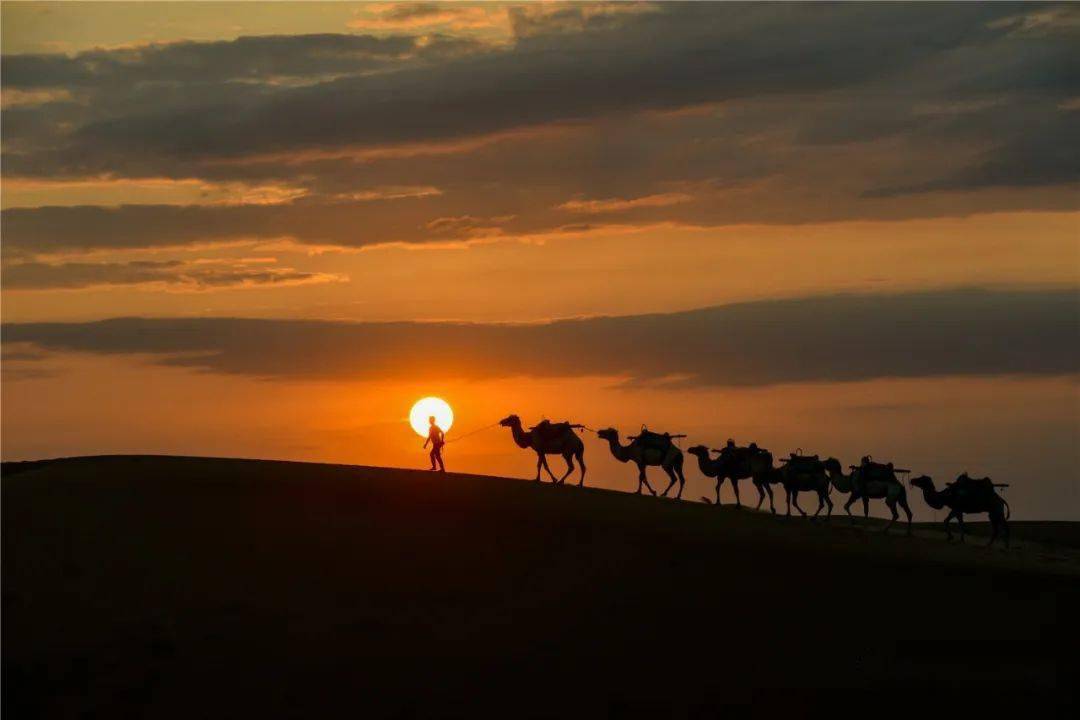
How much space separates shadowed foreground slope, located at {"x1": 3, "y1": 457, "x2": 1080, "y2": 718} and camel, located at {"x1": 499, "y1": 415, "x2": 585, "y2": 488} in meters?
6.78

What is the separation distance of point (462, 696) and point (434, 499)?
9304mm

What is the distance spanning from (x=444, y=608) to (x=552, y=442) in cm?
1479

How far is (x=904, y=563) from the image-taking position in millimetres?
39312

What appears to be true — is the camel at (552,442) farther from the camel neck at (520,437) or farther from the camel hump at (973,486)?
the camel hump at (973,486)

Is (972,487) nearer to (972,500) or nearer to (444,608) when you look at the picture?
(972,500)

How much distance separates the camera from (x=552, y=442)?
47.5 meters

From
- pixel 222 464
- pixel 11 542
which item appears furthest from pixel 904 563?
pixel 11 542

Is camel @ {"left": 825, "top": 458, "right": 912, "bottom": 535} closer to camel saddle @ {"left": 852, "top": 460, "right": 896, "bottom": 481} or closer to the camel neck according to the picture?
camel saddle @ {"left": 852, "top": 460, "right": 896, "bottom": 481}

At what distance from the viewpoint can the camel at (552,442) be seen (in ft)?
156

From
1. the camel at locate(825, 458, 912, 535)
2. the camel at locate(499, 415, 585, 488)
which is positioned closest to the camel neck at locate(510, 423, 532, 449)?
the camel at locate(499, 415, 585, 488)

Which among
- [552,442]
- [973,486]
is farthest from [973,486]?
[552,442]

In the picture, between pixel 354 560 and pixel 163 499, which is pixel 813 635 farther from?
pixel 163 499

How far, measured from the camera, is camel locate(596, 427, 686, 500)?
160ft

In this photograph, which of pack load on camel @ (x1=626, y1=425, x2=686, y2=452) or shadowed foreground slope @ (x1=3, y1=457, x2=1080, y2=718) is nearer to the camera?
shadowed foreground slope @ (x1=3, y1=457, x2=1080, y2=718)
